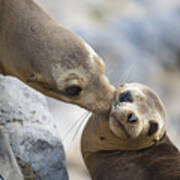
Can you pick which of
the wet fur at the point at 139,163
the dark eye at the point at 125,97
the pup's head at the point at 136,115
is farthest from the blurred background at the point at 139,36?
the dark eye at the point at 125,97

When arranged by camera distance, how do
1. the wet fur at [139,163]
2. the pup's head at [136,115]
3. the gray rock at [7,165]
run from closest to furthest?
the gray rock at [7,165]
the pup's head at [136,115]
the wet fur at [139,163]

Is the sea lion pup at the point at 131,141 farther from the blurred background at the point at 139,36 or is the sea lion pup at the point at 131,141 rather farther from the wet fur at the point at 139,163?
the blurred background at the point at 139,36

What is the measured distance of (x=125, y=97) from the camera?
2.80m

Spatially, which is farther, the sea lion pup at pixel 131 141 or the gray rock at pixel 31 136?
the gray rock at pixel 31 136

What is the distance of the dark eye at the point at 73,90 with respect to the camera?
2469 millimetres

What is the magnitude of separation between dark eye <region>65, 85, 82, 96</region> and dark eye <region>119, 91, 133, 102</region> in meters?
0.35

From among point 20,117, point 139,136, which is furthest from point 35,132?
point 139,136

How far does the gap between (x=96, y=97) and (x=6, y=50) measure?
533 mm

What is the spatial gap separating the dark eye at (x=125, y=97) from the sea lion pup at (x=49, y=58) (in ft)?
0.50

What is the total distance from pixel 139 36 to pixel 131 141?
3309 mm

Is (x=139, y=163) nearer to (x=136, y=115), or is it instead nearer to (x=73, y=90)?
(x=136, y=115)

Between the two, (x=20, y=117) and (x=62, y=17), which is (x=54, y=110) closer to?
(x=62, y=17)

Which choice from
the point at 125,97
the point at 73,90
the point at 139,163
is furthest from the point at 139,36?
the point at 73,90

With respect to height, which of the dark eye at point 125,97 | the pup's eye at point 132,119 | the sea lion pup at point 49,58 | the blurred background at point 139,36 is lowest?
the blurred background at point 139,36
